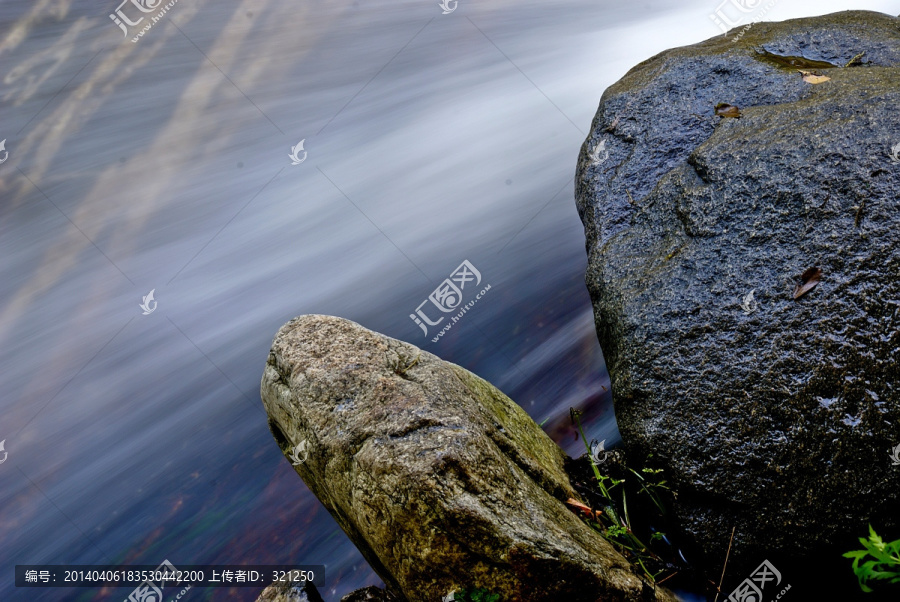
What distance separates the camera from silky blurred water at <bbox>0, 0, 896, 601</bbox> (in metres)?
5.33

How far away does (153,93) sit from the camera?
765cm

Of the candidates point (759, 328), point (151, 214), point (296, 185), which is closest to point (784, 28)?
point (759, 328)

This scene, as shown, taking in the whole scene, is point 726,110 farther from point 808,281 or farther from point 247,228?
point 247,228

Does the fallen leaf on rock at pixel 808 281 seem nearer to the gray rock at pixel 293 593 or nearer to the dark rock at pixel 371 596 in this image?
the dark rock at pixel 371 596

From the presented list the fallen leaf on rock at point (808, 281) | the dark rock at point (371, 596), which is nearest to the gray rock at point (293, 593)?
the dark rock at point (371, 596)

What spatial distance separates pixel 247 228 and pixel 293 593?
447 centimetres

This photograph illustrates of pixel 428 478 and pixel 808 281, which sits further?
pixel 808 281

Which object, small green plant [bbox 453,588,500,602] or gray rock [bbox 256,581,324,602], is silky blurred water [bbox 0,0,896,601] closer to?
gray rock [bbox 256,581,324,602]

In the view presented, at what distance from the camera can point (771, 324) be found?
10.2 ft

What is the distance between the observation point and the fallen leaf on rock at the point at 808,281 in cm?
306

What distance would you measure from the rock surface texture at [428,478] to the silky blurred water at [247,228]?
2068mm

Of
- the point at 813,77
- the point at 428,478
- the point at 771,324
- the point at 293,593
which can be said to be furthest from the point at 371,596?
the point at 813,77

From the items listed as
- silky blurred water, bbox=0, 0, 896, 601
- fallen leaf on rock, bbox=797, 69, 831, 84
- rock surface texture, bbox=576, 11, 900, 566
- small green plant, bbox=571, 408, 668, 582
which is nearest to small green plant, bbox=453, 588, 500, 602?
small green plant, bbox=571, 408, 668, 582

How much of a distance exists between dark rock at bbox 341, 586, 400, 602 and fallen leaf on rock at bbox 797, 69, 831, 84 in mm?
3783
